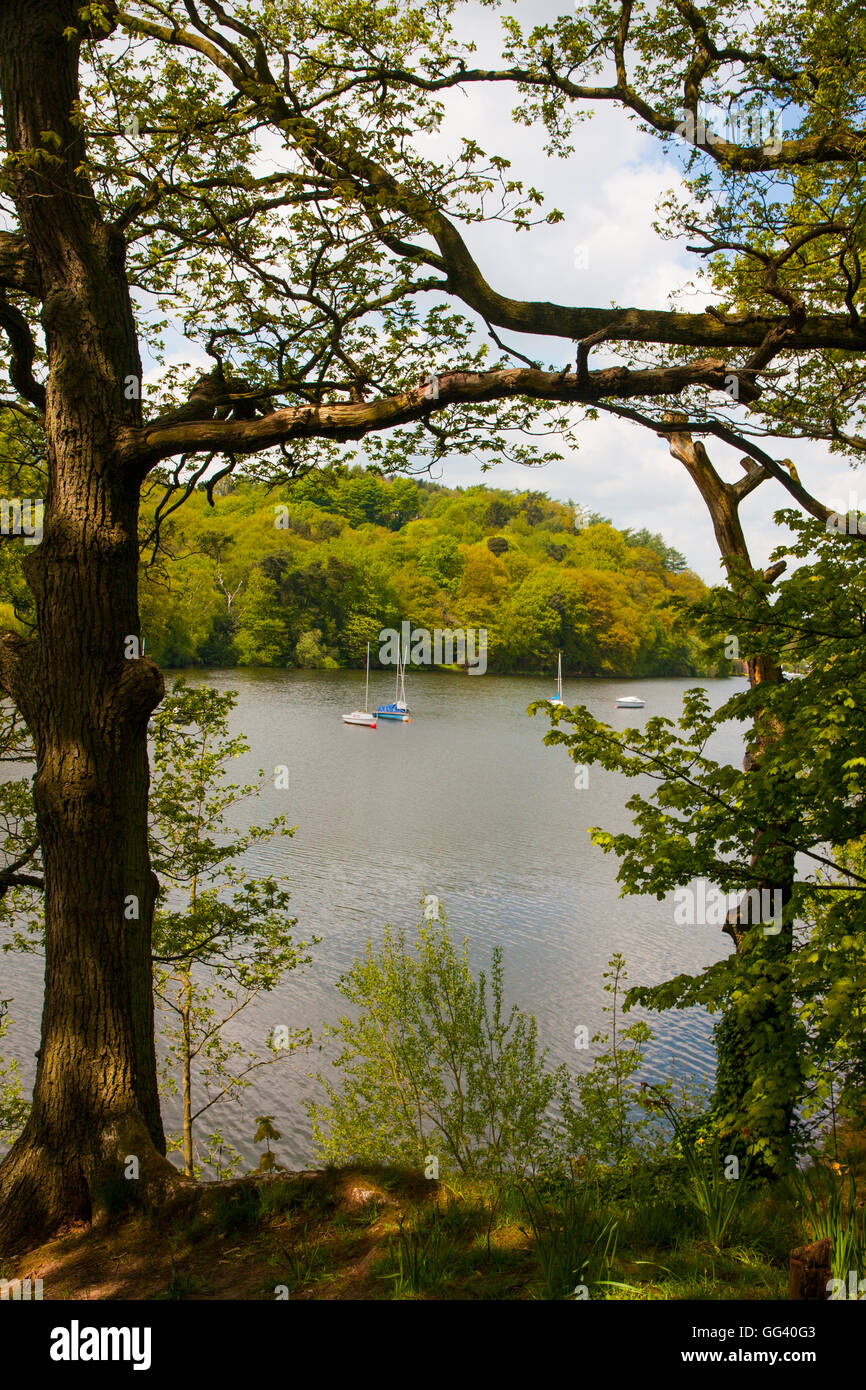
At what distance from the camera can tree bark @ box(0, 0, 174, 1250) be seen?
193 inches

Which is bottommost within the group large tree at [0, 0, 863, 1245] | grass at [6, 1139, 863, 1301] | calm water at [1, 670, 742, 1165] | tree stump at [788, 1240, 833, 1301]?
calm water at [1, 670, 742, 1165]

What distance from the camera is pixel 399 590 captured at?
259 ft

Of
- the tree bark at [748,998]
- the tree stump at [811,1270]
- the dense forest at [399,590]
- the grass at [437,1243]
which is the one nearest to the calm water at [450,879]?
the tree bark at [748,998]

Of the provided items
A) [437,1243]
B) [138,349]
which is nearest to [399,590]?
[138,349]

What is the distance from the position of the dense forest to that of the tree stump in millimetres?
49047

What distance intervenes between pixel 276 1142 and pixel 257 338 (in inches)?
374

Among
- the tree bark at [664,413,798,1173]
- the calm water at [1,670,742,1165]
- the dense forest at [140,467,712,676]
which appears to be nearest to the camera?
the tree bark at [664,413,798,1173]

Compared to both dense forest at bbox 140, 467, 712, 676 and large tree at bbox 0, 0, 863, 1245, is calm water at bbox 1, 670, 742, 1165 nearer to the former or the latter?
large tree at bbox 0, 0, 863, 1245

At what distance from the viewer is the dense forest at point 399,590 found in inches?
2621

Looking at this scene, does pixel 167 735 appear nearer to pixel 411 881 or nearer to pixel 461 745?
pixel 411 881

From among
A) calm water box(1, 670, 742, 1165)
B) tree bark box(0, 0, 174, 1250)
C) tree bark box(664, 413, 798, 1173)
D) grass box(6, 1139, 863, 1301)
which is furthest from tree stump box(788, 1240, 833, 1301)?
calm water box(1, 670, 742, 1165)

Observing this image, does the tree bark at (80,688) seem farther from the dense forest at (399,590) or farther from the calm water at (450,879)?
the dense forest at (399,590)

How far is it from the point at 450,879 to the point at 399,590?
5974 cm

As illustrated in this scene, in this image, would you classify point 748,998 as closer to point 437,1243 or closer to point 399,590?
point 437,1243
